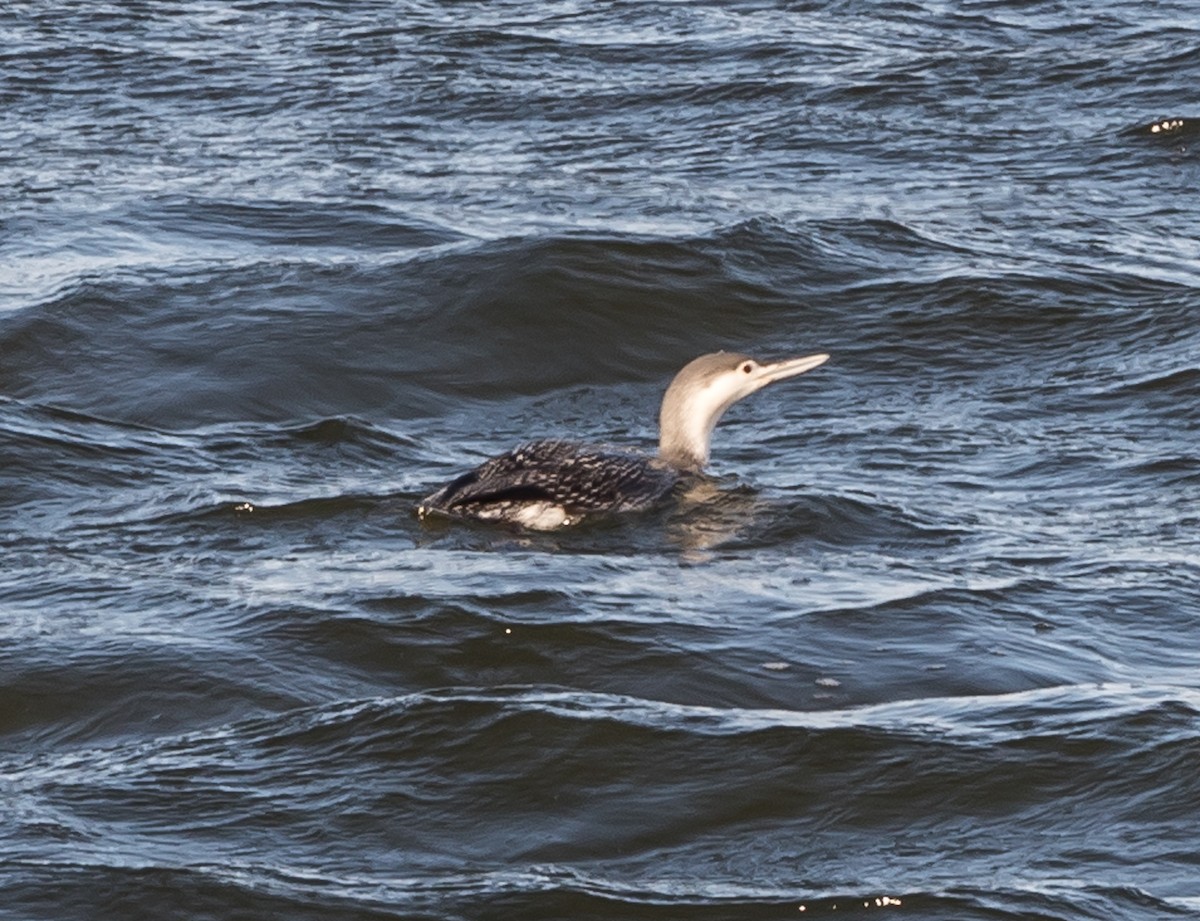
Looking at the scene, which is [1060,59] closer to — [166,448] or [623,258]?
[623,258]

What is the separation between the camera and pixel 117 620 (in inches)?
331

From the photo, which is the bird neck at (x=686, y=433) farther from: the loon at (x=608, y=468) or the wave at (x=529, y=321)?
the wave at (x=529, y=321)

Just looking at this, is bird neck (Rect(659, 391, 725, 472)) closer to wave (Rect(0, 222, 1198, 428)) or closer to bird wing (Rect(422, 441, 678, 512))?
bird wing (Rect(422, 441, 678, 512))

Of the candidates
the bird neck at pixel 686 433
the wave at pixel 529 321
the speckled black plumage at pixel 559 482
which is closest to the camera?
the speckled black plumage at pixel 559 482

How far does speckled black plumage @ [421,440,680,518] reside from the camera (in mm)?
9406

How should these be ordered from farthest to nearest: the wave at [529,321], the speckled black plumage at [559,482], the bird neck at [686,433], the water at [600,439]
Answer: the wave at [529,321] < the bird neck at [686,433] < the speckled black plumage at [559,482] < the water at [600,439]

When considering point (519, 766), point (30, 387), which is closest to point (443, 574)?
point (519, 766)

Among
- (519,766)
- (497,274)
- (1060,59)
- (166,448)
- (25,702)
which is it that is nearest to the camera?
(519,766)

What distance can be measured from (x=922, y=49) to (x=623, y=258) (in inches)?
151

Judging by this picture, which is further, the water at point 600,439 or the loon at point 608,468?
the loon at point 608,468

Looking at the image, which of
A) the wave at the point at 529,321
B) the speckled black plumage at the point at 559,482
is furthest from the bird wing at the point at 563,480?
the wave at the point at 529,321

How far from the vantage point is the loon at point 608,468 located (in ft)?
31.0

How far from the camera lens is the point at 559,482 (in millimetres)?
9531

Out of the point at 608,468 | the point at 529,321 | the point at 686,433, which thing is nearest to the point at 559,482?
the point at 608,468
